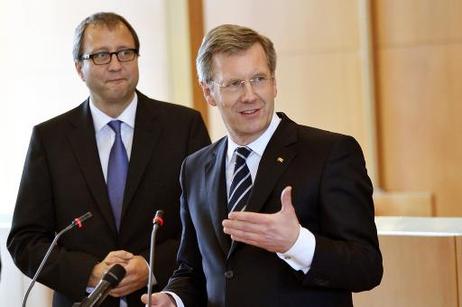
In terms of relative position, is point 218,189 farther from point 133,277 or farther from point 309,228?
point 133,277

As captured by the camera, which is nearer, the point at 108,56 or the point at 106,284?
the point at 106,284

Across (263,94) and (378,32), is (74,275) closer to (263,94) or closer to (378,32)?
(263,94)

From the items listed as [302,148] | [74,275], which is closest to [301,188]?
[302,148]

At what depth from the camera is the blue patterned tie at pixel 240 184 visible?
8.26ft

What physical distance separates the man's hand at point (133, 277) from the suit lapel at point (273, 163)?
59 centimetres

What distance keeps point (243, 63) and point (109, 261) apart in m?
0.84

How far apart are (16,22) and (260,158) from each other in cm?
434

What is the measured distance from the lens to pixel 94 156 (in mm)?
3199

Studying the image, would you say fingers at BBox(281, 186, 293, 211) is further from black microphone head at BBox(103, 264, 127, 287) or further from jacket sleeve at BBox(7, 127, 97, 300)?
jacket sleeve at BBox(7, 127, 97, 300)

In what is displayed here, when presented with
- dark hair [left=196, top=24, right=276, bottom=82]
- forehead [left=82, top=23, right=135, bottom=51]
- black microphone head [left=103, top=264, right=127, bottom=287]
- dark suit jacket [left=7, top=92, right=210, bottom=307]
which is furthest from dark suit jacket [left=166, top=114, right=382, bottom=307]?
forehead [left=82, top=23, right=135, bottom=51]

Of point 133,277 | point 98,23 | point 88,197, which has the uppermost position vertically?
point 98,23

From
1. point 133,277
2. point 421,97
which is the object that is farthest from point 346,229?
point 421,97

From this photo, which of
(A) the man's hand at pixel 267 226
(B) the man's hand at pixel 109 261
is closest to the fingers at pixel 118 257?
(B) the man's hand at pixel 109 261

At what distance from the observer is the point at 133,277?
299cm
